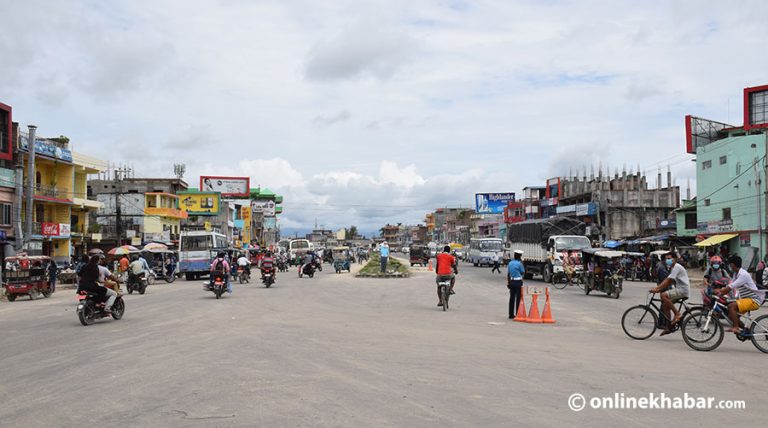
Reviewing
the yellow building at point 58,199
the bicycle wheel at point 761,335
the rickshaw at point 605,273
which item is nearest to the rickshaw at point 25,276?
the yellow building at point 58,199

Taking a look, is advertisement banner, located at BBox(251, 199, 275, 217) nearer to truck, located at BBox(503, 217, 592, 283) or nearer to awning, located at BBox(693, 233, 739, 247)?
truck, located at BBox(503, 217, 592, 283)

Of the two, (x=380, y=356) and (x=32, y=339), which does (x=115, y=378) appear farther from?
(x=32, y=339)

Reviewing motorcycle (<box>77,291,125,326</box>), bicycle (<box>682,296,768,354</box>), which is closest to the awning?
bicycle (<box>682,296,768,354</box>)

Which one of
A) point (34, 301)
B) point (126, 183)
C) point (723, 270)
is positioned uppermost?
point (126, 183)

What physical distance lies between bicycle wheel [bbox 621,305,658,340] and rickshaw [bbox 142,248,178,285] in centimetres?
2882

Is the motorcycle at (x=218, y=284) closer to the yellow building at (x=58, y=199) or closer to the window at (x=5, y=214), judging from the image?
the window at (x=5, y=214)

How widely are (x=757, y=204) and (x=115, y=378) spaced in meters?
41.6

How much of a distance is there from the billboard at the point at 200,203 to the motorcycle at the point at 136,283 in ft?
196

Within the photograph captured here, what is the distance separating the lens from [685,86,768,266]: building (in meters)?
40.0

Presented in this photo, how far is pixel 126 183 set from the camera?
259ft

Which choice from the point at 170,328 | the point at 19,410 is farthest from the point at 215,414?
the point at 170,328

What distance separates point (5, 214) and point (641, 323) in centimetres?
4178

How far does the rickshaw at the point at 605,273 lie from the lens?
78.8ft

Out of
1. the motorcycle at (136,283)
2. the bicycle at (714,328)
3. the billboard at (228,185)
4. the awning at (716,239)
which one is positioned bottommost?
the motorcycle at (136,283)
